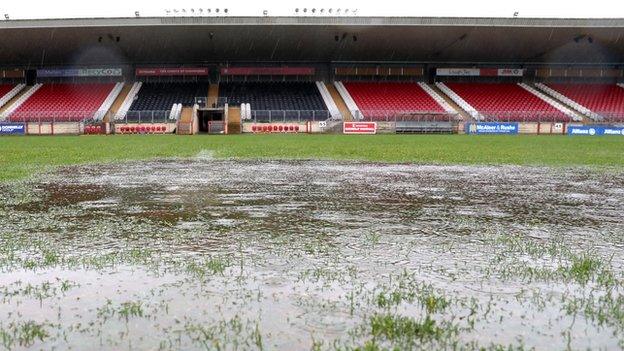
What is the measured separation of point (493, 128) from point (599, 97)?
55.3ft

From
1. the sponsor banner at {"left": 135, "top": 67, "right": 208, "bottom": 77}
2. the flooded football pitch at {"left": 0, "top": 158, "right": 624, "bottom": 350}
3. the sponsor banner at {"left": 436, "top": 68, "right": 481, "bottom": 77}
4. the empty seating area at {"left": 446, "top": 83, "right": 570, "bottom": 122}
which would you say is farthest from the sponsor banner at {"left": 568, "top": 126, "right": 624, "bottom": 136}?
the flooded football pitch at {"left": 0, "top": 158, "right": 624, "bottom": 350}

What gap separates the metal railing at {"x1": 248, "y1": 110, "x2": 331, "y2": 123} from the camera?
47.7 m

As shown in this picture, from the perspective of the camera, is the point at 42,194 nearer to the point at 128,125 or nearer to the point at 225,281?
the point at 225,281

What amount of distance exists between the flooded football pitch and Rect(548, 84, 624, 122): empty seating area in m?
47.6

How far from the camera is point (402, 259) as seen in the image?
4.92 m

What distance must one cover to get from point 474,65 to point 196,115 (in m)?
29.7

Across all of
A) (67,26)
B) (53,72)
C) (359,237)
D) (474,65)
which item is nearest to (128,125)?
(67,26)

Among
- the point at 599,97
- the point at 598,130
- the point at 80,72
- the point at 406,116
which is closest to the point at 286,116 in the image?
the point at 406,116

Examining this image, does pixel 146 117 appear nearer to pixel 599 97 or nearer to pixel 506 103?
pixel 506 103

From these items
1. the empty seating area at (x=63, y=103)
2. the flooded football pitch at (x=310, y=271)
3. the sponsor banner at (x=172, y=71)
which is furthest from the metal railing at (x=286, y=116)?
the flooded football pitch at (x=310, y=271)

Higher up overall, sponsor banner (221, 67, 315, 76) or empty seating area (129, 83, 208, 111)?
sponsor banner (221, 67, 315, 76)

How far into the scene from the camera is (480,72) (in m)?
60.3

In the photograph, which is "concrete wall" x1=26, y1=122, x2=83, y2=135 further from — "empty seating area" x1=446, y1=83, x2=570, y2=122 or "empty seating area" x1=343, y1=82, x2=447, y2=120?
"empty seating area" x1=446, y1=83, x2=570, y2=122

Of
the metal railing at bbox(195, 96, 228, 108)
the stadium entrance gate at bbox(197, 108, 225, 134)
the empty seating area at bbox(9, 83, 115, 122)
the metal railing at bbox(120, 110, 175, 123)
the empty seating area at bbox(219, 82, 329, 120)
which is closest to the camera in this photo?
the metal railing at bbox(120, 110, 175, 123)
